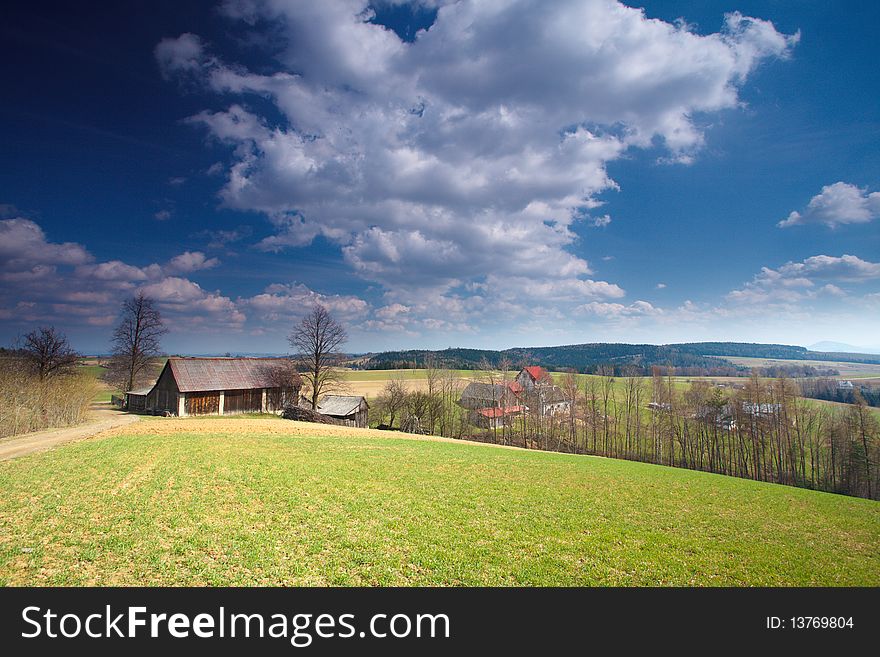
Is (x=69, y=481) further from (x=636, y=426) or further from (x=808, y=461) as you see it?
(x=808, y=461)

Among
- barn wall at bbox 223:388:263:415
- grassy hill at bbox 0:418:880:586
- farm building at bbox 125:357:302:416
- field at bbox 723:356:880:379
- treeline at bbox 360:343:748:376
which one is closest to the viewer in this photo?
grassy hill at bbox 0:418:880:586

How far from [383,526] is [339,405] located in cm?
4192

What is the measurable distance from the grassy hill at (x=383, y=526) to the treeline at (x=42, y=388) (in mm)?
12873

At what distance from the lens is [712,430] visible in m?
46.3

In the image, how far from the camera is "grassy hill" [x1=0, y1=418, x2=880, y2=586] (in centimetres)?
741

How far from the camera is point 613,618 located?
22.1 ft

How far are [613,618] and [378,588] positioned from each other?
4343 millimetres

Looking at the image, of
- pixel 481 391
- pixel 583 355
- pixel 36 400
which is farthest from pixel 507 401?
pixel 583 355

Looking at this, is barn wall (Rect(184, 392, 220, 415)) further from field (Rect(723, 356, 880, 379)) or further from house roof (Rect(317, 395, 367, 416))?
field (Rect(723, 356, 880, 379))

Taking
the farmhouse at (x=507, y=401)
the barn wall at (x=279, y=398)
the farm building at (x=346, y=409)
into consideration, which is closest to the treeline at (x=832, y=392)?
the farmhouse at (x=507, y=401)

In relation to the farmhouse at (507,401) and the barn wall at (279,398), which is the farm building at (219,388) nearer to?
the barn wall at (279,398)

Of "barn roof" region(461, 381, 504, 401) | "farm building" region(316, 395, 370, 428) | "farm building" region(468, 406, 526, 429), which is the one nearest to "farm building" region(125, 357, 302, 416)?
"farm building" region(316, 395, 370, 428)

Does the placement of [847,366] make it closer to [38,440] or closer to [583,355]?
[583,355]

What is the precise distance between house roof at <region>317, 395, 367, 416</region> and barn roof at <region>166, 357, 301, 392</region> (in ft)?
15.9
